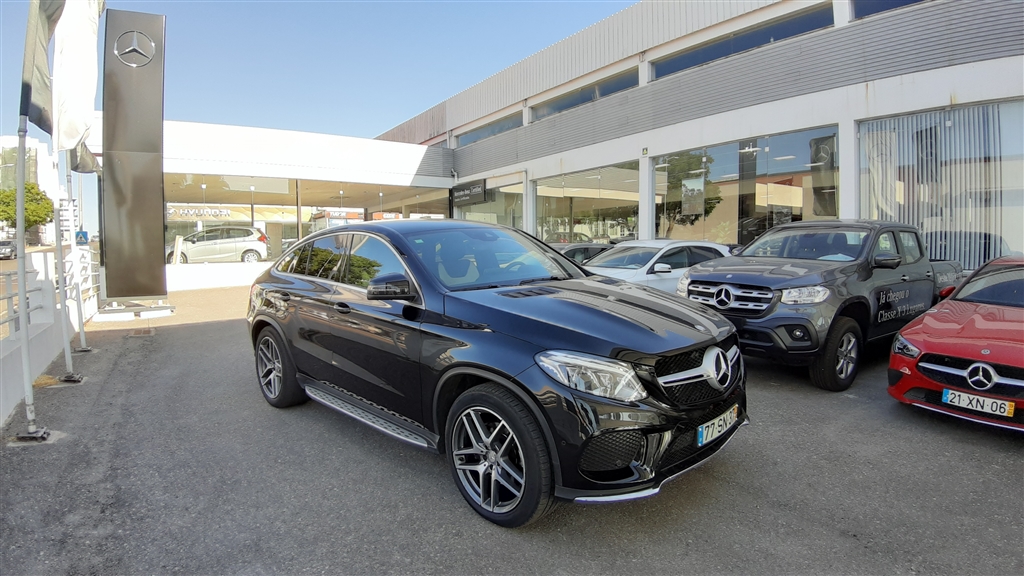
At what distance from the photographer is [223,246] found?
63.1ft

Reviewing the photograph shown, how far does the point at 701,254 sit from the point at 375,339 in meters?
7.16

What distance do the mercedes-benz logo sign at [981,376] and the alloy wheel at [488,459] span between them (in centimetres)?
365

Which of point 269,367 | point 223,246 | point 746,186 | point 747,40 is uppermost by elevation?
point 747,40

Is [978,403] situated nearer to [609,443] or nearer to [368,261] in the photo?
[609,443]

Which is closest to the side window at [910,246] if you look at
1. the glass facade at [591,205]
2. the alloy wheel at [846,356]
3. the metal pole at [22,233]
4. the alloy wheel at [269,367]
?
the alloy wheel at [846,356]

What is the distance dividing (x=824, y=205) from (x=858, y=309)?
7.24 m

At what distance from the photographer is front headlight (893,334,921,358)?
446cm

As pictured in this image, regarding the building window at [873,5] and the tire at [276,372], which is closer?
the tire at [276,372]

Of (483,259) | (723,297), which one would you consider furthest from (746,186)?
(483,259)

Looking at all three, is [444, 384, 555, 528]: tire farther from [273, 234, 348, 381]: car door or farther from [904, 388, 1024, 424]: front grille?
[904, 388, 1024, 424]: front grille

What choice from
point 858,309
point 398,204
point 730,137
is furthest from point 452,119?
point 858,309

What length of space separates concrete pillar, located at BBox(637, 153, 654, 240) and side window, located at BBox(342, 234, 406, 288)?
12.5 meters

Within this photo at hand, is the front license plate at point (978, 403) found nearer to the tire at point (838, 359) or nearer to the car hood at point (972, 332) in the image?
the car hood at point (972, 332)

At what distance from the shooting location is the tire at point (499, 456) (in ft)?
8.69
